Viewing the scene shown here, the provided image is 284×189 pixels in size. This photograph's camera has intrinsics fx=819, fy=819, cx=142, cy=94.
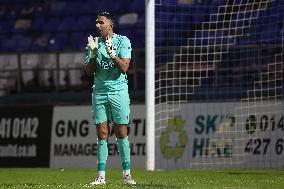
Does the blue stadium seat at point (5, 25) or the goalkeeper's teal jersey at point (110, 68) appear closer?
the goalkeeper's teal jersey at point (110, 68)

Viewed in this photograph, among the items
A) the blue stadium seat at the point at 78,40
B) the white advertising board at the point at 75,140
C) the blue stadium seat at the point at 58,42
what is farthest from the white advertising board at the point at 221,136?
the blue stadium seat at the point at 58,42

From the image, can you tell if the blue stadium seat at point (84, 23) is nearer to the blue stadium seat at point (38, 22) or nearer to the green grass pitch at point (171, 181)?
the blue stadium seat at point (38, 22)

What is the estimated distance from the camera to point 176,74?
14406 mm

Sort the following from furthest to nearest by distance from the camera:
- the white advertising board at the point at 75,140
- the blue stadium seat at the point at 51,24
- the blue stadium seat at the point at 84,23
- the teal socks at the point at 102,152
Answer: the blue stadium seat at the point at 51,24
the blue stadium seat at the point at 84,23
the white advertising board at the point at 75,140
the teal socks at the point at 102,152

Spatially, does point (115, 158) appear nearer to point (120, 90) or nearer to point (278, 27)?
point (278, 27)

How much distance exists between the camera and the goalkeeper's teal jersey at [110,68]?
348 inches

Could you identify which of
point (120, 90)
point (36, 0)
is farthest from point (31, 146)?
point (120, 90)

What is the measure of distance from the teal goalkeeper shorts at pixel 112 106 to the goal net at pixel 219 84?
4.99m

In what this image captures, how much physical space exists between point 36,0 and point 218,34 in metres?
8.78

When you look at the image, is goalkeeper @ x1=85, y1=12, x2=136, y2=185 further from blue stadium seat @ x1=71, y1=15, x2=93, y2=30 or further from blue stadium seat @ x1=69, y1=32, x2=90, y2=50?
blue stadium seat @ x1=71, y1=15, x2=93, y2=30

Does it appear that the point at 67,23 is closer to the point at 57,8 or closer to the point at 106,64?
the point at 57,8

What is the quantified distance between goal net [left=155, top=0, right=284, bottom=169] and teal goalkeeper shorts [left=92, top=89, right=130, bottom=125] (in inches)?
196

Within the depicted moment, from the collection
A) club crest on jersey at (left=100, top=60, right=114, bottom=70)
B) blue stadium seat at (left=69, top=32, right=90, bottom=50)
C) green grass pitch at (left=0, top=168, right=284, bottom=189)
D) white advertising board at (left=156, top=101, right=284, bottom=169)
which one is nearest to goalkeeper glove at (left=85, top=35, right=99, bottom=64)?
club crest on jersey at (left=100, top=60, right=114, bottom=70)

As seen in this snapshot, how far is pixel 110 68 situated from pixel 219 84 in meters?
5.87
